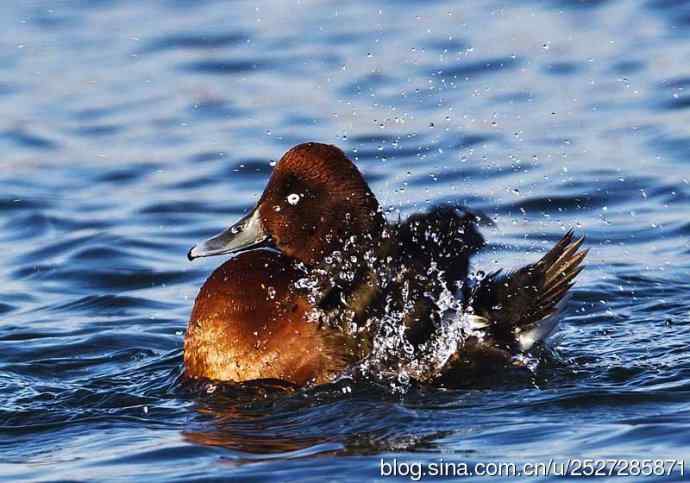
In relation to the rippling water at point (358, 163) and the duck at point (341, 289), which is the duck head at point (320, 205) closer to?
the duck at point (341, 289)

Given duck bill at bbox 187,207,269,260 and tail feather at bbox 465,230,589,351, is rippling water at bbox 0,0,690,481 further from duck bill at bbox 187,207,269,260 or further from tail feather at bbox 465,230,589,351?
duck bill at bbox 187,207,269,260

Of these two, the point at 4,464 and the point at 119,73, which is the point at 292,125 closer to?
the point at 119,73

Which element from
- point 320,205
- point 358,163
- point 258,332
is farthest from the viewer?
point 358,163

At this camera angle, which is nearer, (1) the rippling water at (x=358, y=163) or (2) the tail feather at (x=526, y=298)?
(1) the rippling water at (x=358, y=163)

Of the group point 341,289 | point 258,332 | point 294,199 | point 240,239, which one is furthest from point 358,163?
point 258,332

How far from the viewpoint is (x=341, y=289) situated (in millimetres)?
5820

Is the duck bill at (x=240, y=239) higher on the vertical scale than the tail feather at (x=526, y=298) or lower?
higher

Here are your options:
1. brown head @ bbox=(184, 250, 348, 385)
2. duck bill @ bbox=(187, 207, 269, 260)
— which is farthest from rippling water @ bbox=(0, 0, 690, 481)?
duck bill @ bbox=(187, 207, 269, 260)

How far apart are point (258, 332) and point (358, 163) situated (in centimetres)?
411

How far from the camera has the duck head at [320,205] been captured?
6.07m

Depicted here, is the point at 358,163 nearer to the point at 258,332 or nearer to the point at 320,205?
the point at 320,205

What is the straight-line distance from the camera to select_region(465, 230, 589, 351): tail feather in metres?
6.08

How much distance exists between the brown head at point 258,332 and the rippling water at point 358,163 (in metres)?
0.10

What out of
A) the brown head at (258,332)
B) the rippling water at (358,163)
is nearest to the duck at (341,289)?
the brown head at (258,332)
